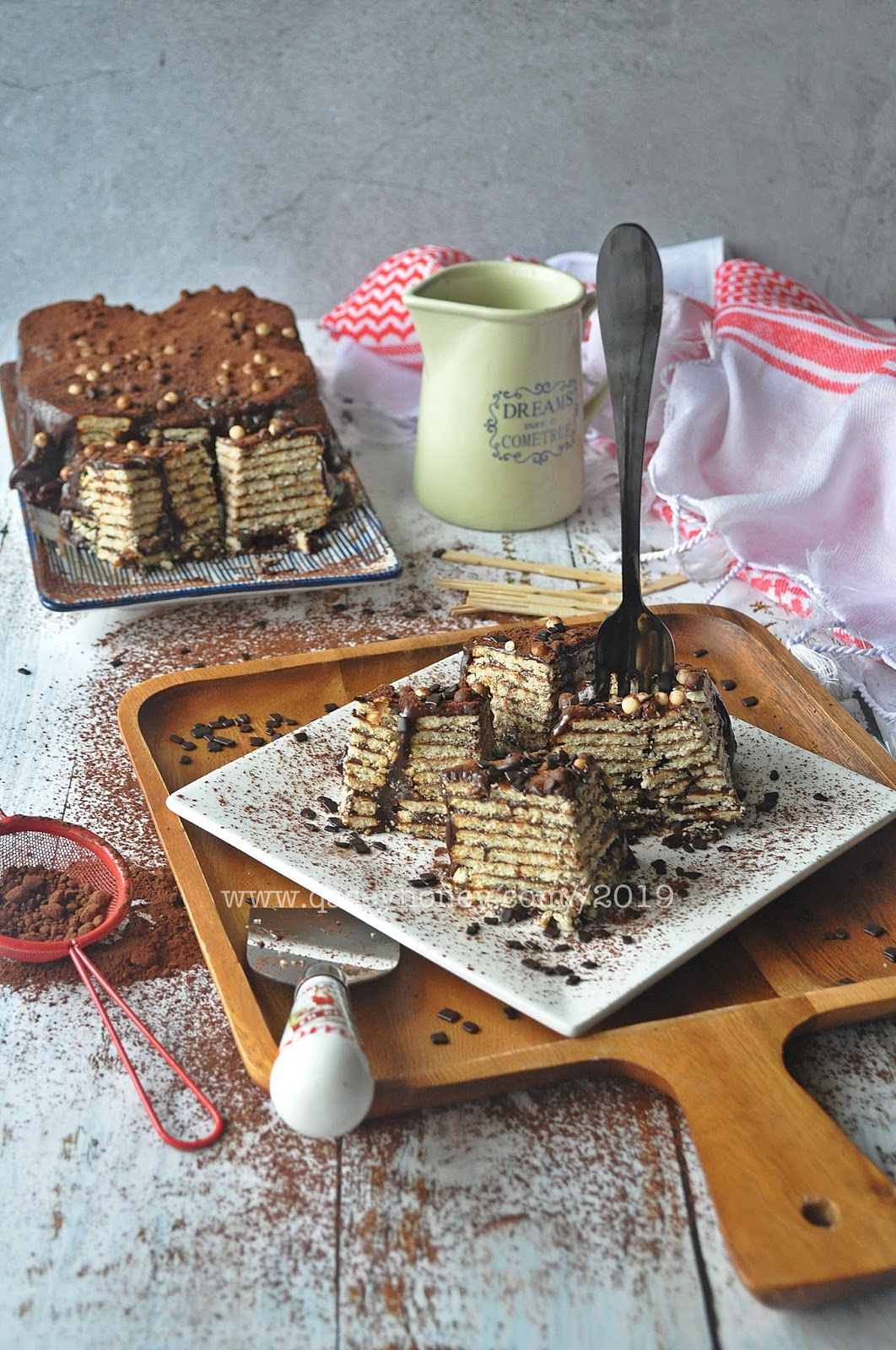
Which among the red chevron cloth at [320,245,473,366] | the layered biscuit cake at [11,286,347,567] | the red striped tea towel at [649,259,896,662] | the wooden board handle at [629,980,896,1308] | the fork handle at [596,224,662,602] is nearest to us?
the wooden board handle at [629,980,896,1308]

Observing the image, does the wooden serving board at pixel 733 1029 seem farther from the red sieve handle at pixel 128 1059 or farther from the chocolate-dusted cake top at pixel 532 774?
the chocolate-dusted cake top at pixel 532 774

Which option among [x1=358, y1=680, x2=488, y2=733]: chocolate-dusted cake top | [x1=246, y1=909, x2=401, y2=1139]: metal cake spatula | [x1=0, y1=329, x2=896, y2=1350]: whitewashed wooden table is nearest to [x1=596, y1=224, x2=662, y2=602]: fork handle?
[x1=358, y1=680, x2=488, y2=733]: chocolate-dusted cake top

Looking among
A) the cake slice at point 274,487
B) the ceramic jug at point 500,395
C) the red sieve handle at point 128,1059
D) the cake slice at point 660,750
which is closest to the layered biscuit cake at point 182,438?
the cake slice at point 274,487

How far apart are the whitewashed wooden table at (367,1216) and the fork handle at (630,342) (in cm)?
71

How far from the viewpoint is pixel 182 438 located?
245 cm

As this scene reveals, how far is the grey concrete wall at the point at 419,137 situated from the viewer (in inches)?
123

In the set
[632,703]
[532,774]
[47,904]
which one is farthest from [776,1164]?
[47,904]

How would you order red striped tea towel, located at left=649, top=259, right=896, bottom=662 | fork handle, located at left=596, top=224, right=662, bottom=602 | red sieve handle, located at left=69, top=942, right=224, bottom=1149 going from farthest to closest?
1. red striped tea towel, located at left=649, top=259, right=896, bottom=662
2. fork handle, located at left=596, top=224, right=662, bottom=602
3. red sieve handle, located at left=69, top=942, right=224, bottom=1149

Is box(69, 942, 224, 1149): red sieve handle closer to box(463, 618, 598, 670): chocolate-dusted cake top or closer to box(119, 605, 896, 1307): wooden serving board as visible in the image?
box(119, 605, 896, 1307): wooden serving board

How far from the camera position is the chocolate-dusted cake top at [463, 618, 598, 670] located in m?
1.79

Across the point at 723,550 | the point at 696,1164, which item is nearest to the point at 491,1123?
the point at 696,1164

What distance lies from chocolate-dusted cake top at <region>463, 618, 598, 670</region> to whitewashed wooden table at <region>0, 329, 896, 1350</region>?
594 millimetres

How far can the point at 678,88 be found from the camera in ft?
10.5

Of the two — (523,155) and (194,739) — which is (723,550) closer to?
(194,739)
